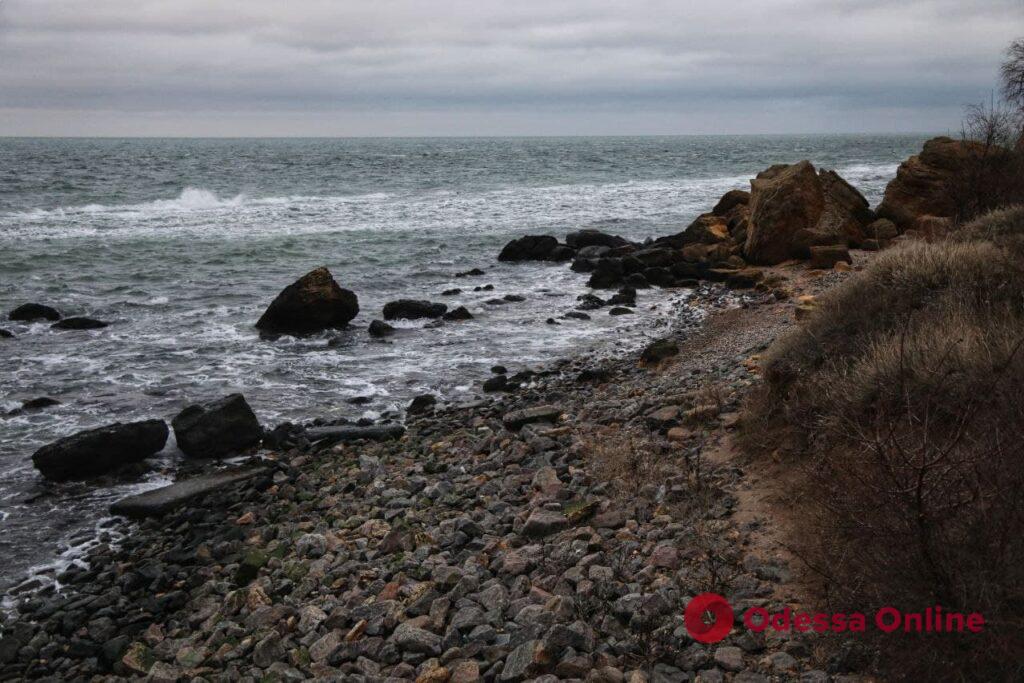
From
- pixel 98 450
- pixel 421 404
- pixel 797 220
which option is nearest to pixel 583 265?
pixel 797 220

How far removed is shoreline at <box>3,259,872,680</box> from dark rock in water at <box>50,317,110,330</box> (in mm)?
9667

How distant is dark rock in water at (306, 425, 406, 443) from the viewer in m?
10.4

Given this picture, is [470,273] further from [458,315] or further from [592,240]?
[458,315]

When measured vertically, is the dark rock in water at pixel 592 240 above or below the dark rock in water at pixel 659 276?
above

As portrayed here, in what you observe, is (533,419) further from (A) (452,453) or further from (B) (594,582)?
(B) (594,582)

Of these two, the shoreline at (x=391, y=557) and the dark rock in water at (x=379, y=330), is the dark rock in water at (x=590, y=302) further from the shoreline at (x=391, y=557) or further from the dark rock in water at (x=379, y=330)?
the shoreline at (x=391, y=557)

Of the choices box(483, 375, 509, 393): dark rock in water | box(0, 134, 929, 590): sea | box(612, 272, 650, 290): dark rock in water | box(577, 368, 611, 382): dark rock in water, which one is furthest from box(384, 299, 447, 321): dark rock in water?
box(577, 368, 611, 382): dark rock in water

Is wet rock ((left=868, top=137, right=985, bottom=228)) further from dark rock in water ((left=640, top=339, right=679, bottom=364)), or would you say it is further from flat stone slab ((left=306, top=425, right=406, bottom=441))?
flat stone slab ((left=306, top=425, right=406, bottom=441))

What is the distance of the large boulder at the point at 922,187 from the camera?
71.8ft

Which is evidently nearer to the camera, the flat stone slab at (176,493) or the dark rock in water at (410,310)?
the flat stone slab at (176,493)

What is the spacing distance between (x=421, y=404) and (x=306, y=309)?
20.1 feet

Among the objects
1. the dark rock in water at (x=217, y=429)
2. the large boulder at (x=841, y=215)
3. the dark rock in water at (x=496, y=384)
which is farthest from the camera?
the large boulder at (x=841, y=215)

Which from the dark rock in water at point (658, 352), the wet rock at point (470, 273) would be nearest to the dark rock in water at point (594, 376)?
the dark rock in water at point (658, 352)

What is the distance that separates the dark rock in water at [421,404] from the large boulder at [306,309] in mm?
5830
